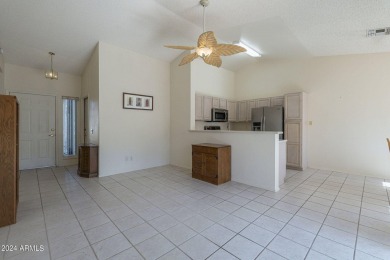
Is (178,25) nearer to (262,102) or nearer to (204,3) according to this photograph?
(204,3)

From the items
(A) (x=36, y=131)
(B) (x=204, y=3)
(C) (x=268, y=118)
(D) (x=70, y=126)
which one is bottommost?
(A) (x=36, y=131)

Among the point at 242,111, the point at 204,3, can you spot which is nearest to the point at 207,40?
the point at 204,3

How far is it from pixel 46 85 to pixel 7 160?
4025mm

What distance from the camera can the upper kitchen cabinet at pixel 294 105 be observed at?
4801mm

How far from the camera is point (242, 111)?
20.8 feet

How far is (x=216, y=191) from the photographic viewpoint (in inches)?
131

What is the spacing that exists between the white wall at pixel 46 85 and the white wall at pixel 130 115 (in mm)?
2152

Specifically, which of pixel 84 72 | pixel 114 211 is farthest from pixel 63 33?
pixel 114 211

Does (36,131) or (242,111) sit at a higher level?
(242,111)

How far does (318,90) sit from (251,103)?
1.88 metres

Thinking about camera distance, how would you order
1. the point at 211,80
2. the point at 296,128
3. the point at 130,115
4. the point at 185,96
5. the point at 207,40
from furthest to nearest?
the point at 211,80 → the point at 185,96 → the point at 296,128 → the point at 130,115 → the point at 207,40

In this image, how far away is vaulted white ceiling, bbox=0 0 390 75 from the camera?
9.68 feet

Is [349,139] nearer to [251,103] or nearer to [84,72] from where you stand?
[251,103]

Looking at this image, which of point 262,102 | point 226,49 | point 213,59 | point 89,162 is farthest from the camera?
point 262,102
